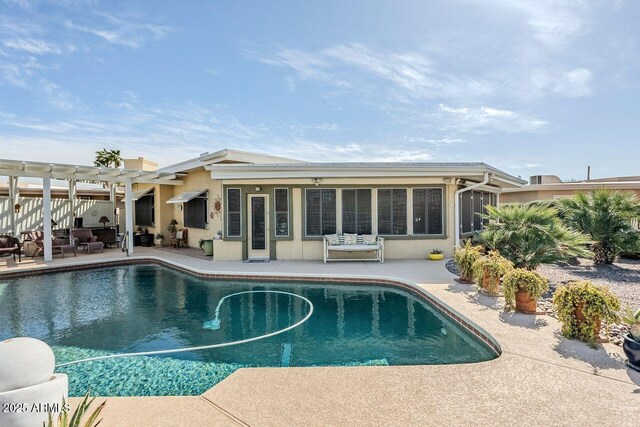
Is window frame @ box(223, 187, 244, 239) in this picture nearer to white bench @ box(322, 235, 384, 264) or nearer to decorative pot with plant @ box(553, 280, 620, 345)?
white bench @ box(322, 235, 384, 264)

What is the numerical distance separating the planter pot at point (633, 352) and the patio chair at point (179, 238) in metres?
18.3

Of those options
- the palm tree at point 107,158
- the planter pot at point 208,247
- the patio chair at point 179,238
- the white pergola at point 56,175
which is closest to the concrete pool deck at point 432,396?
the planter pot at point 208,247

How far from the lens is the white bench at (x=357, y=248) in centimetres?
1257

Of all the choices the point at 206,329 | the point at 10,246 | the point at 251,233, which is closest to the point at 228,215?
the point at 251,233

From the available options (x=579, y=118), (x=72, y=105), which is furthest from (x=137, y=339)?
(x=579, y=118)

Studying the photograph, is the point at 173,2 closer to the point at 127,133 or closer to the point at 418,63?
the point at 418,63

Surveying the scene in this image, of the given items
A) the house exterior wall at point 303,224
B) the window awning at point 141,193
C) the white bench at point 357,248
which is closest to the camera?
the white bench at point 357,248

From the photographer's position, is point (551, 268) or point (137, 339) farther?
point (551, 268)

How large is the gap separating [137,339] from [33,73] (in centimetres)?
1323

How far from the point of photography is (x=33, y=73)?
12945 mm

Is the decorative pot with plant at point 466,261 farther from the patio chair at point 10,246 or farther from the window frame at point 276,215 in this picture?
the patio chair at point 10,246

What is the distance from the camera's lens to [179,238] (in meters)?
18.0

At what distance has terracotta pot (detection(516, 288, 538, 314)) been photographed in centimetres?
655

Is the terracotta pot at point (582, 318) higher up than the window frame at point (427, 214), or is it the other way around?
the window frame at point (427, 214)
